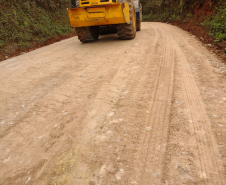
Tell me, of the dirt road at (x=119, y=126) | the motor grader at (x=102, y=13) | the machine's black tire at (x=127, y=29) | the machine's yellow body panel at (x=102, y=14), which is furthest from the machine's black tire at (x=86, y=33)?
the dirt road at (x=119, y=126)

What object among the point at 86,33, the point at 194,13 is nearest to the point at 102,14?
the point at 86,33

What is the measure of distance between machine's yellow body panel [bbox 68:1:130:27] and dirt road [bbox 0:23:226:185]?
9.05ft

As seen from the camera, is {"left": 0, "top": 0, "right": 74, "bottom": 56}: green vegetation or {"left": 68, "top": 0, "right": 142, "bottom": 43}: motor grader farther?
{"left": 0, "top": 0, "right": 74, "bottom": 56}: green vegetation

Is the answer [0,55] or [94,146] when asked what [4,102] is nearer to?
[94,146]

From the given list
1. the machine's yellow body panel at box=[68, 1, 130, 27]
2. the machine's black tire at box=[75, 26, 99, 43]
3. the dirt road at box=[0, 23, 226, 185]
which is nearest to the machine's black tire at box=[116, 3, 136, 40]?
the machine's yellow body panel at box=[68, 1, 130, 27]

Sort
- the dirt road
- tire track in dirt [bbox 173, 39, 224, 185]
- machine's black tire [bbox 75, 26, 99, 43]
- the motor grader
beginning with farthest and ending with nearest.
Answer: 1. machine's black tire [bbox 75, 26, 99, 43]
2. the motor grader
3. the dirt road
4. tire track in dirt [bbox 173, 39, 224, 185]

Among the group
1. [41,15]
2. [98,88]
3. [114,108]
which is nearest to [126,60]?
[98,88]

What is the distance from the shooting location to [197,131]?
6.73 feet

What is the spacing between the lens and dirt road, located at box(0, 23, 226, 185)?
66.7 inches

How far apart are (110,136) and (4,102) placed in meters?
2.21

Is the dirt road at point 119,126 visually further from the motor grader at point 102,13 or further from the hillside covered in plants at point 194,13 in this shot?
the hillside covered in plants at point 194,13

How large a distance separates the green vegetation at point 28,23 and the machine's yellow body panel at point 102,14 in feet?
12.8

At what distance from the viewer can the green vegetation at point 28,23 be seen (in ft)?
28.6

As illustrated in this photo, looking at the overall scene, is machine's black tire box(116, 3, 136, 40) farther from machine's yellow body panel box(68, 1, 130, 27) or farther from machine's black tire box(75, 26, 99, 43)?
machine's black tire box(75, 26, 99, 43)
